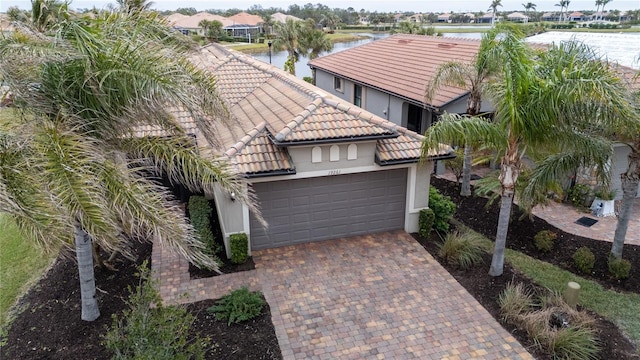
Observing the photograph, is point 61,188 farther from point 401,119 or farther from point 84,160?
point 401,119

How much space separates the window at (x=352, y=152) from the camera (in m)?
11.0

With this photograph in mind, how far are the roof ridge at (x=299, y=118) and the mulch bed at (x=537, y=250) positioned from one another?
5306 millimetres

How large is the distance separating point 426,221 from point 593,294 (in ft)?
12.9

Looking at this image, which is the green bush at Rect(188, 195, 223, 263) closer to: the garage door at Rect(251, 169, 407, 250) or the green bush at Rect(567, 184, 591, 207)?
the garage door at Rect(251, 169, 407, 250)

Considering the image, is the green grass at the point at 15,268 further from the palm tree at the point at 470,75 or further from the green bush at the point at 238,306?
the palm tree at the point at 470,75

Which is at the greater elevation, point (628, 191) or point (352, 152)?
point (352, 152)

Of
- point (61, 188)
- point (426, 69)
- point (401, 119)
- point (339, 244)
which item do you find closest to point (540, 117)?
point (339, 244)

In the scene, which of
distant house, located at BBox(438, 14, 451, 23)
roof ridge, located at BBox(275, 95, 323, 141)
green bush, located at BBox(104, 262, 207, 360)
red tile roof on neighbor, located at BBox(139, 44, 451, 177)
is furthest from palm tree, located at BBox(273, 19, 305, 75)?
distant house, located at BBox(438, 14, 451, 23)

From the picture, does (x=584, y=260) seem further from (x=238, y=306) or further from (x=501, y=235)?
(x=238, y=306)

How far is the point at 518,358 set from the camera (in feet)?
25.5

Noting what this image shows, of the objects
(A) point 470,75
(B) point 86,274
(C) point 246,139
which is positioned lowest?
(B) point 86,274

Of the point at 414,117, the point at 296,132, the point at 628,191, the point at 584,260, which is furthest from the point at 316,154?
the point at 414,117

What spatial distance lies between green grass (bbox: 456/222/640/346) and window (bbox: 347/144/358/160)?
434cm

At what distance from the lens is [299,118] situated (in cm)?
1099
